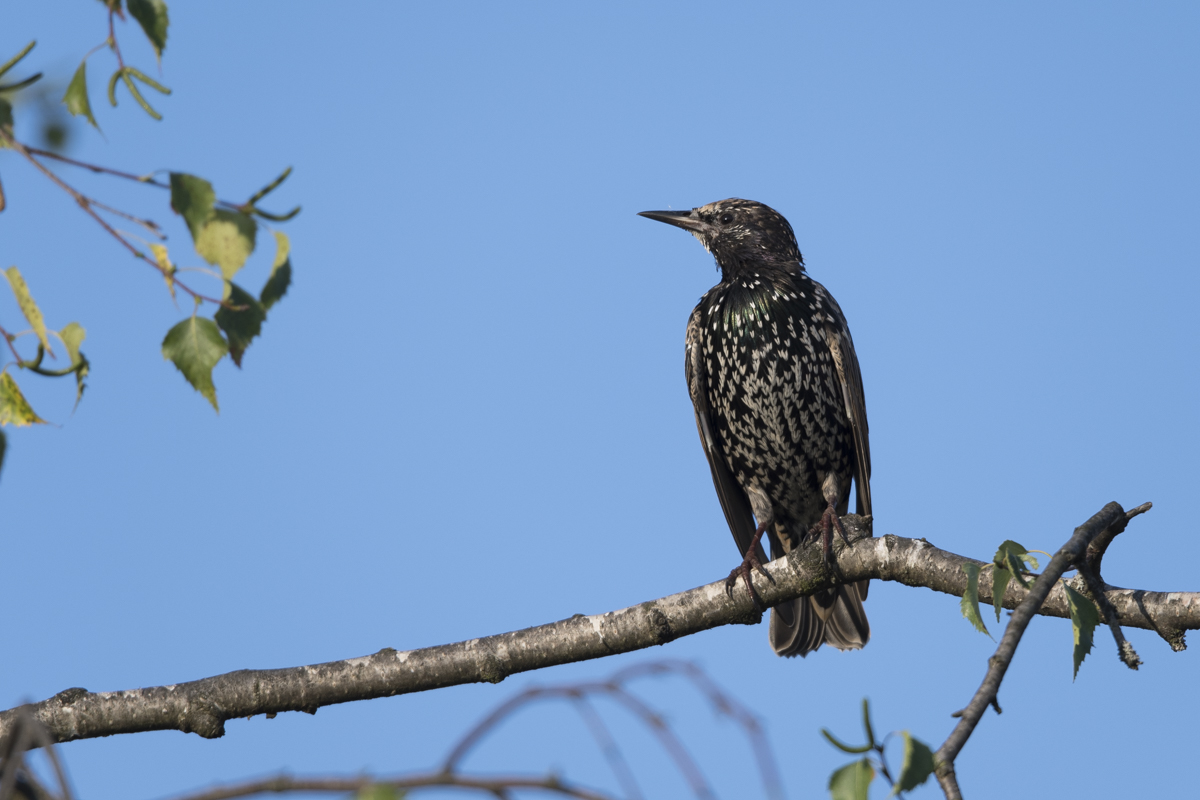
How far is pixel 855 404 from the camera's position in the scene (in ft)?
16.2

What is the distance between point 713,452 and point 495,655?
2.36 metres

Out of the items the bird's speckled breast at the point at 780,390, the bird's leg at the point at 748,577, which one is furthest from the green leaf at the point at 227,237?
the bird's speckled breast at the point at 780,390

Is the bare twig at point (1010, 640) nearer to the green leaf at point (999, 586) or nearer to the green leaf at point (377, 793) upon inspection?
the green leaf at point (999, 586)

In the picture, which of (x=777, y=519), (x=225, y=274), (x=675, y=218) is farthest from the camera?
(x=675, y=218)

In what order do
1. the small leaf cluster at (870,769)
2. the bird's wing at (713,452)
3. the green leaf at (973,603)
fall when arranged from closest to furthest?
the small leaf cluster at (870,769) → the green leaf at (973,603) → the bird's wing at (713,452)

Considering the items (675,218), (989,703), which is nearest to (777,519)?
(675,218)

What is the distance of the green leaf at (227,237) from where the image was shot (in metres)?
1.38

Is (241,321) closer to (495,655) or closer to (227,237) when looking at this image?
(227,237)

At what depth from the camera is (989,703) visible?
6.15 ft

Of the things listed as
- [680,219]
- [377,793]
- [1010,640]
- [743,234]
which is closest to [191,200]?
[377,793]

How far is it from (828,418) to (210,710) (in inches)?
118

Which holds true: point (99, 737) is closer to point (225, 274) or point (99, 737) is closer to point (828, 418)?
point (225, 274)

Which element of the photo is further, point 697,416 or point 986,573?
point 697,416

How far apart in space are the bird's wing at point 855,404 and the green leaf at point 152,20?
12.7 ft
